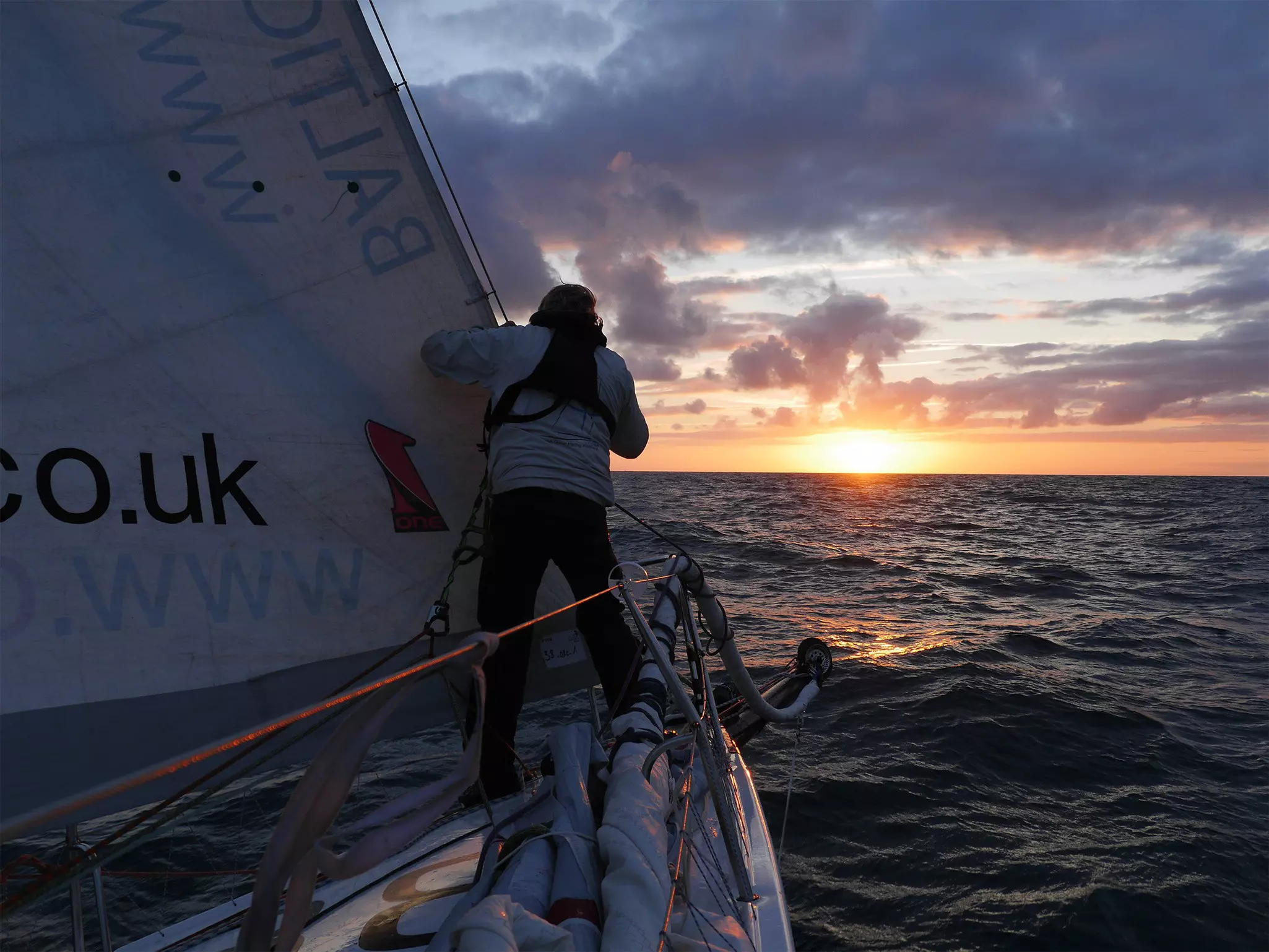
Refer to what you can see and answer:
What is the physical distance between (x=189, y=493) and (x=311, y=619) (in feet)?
1.75

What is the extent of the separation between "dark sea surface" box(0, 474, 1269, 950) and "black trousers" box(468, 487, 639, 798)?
31.6 inches

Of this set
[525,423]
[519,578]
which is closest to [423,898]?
[519,578]

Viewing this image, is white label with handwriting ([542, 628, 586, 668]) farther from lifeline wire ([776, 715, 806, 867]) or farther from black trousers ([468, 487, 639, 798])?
lifeline wire ([776, 715, 806, 867])

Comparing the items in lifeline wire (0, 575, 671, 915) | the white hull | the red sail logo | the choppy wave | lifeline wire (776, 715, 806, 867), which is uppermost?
the red sail logo

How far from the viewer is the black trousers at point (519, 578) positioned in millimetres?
2570

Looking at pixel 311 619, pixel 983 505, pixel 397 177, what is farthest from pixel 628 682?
pixel 983 505

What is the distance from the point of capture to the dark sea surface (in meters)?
3.12

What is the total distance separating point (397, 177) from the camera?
2.62 m

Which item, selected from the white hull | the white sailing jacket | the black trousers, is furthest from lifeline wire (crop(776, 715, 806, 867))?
the white sailing jacket

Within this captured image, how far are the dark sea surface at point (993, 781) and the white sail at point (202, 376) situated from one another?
514 millimetres

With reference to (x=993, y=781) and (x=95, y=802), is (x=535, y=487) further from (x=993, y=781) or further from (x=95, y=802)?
(x=993, y=781)

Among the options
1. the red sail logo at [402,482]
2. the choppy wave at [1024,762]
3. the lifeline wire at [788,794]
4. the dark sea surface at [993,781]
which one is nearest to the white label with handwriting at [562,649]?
the red sail logo at [402,482]

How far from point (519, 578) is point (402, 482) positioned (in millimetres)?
557

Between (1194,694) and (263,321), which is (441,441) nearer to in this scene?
(263,321)
